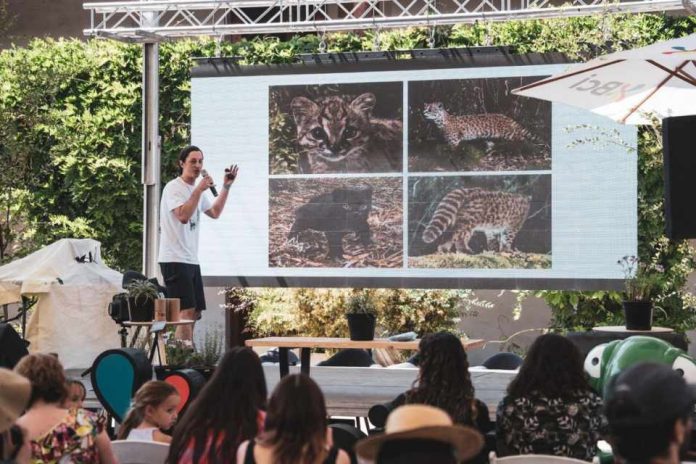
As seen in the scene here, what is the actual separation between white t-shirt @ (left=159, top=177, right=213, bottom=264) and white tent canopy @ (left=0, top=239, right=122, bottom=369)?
0.56m

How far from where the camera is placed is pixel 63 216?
38.4 feet

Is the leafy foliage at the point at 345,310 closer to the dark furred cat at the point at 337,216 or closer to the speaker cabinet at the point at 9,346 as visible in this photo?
the dark furred cat at the point at 337,216

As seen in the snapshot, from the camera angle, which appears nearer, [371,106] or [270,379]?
[270,379]

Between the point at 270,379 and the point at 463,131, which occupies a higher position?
the point at 463,131

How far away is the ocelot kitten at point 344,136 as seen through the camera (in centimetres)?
1004

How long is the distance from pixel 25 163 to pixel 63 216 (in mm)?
682

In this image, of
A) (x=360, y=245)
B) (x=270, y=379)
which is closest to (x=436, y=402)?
(x=270, y=379)

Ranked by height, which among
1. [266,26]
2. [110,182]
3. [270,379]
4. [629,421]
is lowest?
[270,379]

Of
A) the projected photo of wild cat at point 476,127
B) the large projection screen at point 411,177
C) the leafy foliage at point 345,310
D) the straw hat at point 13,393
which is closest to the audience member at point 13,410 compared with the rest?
the straw hat at point 13,393

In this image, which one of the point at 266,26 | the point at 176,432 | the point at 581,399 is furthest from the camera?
the point at 266,26

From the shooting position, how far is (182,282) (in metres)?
8.41

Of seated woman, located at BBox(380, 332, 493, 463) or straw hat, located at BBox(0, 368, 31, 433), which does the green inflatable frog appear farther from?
straw hat, located at BBox(0, 368, 31, 433)

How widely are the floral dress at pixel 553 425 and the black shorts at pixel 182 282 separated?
13.8 ft

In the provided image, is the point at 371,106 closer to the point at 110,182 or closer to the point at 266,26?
the point at 266,26
